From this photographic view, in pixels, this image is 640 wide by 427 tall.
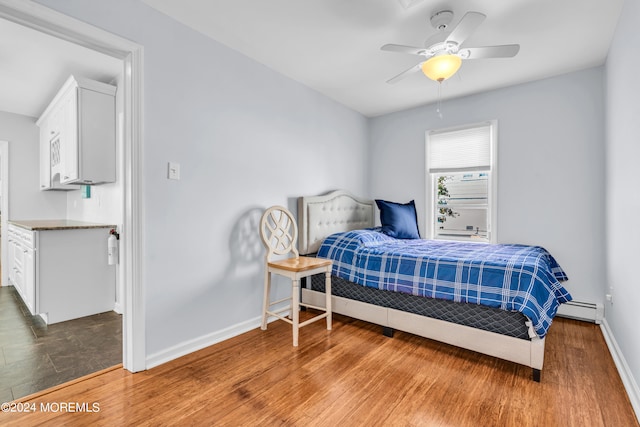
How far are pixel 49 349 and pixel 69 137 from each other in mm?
2022

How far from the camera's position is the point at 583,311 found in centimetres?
296

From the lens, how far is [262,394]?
1.78 m

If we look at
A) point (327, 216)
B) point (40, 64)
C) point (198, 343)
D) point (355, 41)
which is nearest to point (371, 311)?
point (327, 216)

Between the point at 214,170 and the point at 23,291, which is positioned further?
the point at 23,291

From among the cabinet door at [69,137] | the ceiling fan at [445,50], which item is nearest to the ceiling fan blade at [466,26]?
the ceiling fan at [445,50]

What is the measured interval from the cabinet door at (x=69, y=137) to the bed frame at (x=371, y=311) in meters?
2.23

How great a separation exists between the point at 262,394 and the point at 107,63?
9.98 ft

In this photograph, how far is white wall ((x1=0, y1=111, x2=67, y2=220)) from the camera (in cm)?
431

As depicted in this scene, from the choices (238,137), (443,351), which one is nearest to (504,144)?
(443,351)

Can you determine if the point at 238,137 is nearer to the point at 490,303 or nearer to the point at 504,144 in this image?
the point at 490,303

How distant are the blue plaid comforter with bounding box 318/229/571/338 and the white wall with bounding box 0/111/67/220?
4199 mm

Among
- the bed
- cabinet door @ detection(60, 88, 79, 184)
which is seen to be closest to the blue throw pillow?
the bed

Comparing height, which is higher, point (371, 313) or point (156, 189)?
point (156, 189)

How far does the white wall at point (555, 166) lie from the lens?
9.65ft
